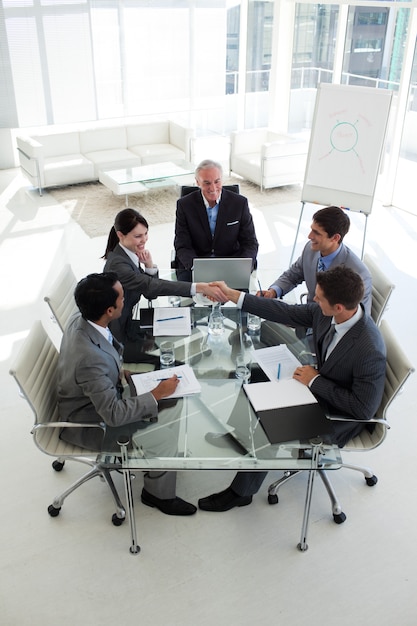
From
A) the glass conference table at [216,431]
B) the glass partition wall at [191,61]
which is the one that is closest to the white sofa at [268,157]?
the glass partition wall at [191,61]

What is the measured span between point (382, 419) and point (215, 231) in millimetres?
2190

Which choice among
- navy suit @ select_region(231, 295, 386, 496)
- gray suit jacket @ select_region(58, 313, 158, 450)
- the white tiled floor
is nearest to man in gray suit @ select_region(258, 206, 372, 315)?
navy suit @ select_region(231, 295, 386, 496)

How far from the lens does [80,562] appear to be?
2.93 meters

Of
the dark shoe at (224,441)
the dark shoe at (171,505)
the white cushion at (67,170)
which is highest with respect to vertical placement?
the dark shoe at (224,441)

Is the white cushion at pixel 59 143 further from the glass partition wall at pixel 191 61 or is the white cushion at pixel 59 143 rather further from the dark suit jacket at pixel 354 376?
the dark suit jacket at pixel 354 376

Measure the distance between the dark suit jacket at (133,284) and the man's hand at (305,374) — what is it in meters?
1.05

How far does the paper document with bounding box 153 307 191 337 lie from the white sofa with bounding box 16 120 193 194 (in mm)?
4956

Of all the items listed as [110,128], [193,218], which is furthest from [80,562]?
[110,128]

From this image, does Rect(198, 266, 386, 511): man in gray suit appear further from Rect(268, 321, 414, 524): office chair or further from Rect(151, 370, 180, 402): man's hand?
Rect(151, 370, 180, 402): man's hand

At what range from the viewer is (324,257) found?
3.83m

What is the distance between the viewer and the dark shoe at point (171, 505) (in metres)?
3.18

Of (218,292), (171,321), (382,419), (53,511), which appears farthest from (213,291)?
(53,511)

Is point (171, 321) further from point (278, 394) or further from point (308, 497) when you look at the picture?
point (308, 497)

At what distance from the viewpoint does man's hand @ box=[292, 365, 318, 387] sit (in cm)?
289
